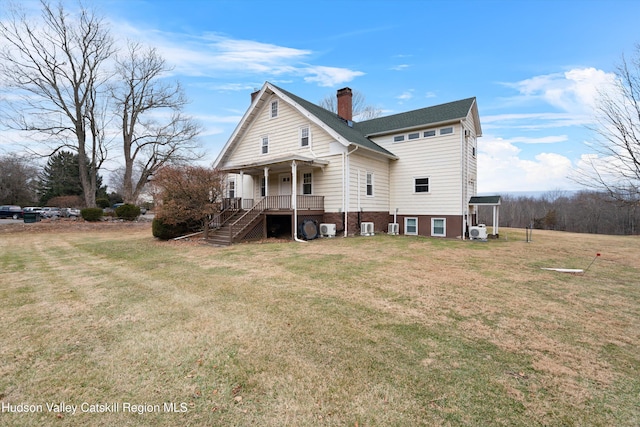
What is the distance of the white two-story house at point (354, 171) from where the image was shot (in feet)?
48.8

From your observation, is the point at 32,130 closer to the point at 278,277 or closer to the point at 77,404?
the point at 278,277

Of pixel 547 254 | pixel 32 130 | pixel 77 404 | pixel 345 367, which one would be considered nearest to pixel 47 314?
pixel 77 404

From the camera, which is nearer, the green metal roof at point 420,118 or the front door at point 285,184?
the green metal roof at point 420,118

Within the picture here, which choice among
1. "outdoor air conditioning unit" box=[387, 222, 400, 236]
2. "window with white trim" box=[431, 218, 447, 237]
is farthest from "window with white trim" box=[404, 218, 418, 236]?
"window with white trim" box=[431, 218, 447, 237]

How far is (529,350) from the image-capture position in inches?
135

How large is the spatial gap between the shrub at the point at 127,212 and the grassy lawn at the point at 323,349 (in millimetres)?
21628

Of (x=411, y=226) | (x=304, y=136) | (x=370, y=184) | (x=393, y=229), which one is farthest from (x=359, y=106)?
(x=393, y=229)

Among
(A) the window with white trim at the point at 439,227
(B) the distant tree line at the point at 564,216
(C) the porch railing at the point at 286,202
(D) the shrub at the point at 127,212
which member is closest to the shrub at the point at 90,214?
(D) the shrub at the point at 127,212

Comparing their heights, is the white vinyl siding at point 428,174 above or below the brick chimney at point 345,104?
below

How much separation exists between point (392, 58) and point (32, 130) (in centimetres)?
3049

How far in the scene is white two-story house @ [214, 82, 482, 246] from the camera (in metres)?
14.9

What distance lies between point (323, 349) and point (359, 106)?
3441cm

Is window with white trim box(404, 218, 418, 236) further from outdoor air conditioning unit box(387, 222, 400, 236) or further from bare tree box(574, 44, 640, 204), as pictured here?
bare tree box(574, 44, 640, 204)

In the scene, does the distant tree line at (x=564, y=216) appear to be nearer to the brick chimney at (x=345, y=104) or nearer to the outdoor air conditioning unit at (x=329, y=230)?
the brick chimney at (x=345, y=104)
